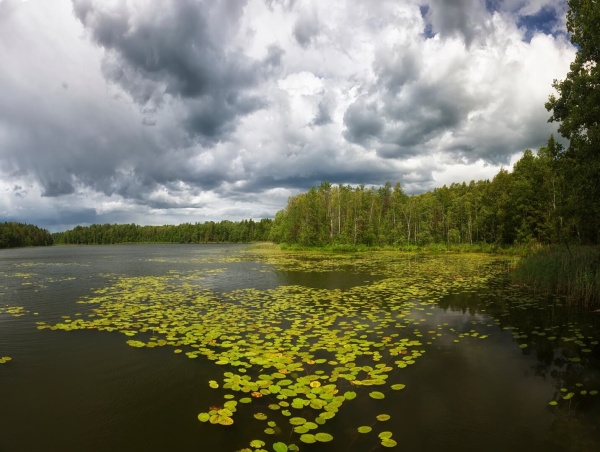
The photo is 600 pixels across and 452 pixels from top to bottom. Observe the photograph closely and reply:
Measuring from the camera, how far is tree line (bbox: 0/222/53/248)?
110m

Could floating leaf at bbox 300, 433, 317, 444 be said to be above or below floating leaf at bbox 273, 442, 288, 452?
below

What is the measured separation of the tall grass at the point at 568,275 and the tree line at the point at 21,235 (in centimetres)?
13806

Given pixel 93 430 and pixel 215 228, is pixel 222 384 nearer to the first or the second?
pixel 93 430

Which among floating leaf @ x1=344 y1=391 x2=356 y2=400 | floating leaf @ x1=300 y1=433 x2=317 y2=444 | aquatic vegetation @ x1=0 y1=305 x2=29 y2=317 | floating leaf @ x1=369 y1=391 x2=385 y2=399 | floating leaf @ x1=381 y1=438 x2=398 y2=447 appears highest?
floating leaf @ x1=344 y1=391 x2=356 y2=400

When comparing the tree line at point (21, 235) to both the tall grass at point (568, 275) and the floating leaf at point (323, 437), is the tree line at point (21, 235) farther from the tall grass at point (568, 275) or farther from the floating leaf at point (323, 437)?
the floating leaf at point (323, 437)

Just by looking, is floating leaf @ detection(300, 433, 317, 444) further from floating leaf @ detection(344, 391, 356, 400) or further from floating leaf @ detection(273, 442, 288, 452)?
floating leaf @ detection(344, 391, 356, 400)

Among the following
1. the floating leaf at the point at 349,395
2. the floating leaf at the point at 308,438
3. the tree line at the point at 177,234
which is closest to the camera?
the floating leaf at the point at 308,438

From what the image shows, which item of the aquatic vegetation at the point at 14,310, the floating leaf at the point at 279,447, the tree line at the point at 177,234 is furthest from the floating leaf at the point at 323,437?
the tree line at the point at 177,234

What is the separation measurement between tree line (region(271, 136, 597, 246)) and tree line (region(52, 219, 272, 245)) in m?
94.3

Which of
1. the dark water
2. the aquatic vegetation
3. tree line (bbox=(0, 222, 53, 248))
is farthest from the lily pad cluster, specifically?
tree line (bbox=(0, 222, 53, 248))

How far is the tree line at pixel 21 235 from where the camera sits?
110m

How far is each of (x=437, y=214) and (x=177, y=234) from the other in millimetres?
153048

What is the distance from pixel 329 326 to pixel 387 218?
6287cm

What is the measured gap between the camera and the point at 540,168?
38.3 m
